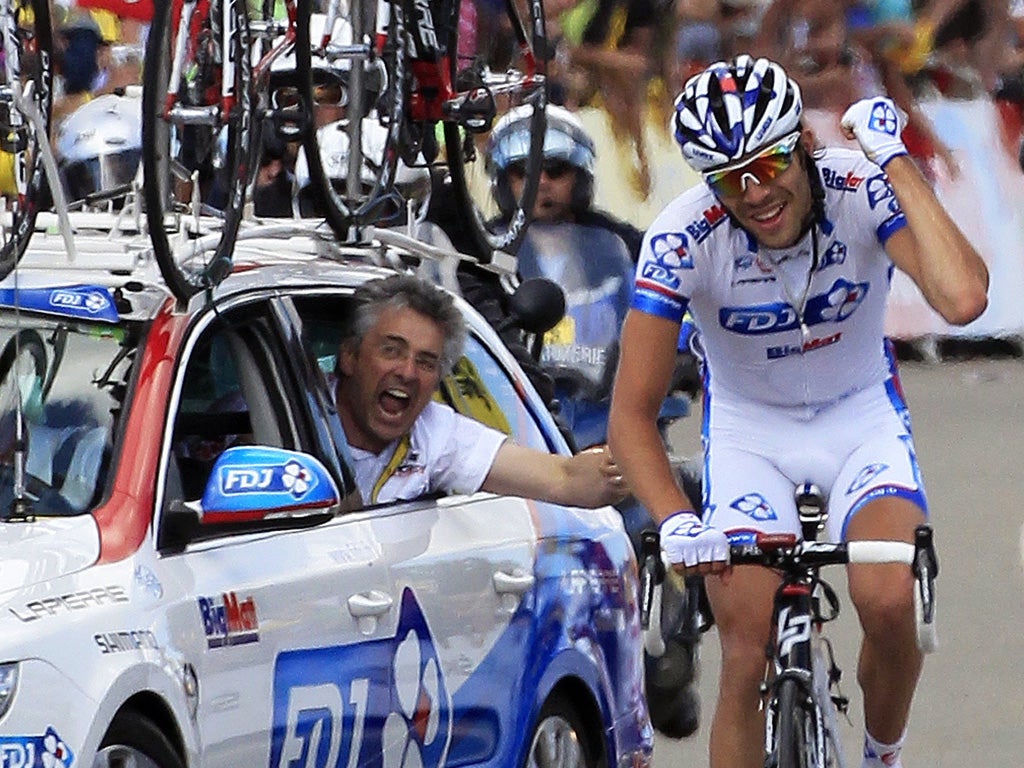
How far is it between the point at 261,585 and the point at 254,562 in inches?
3.4

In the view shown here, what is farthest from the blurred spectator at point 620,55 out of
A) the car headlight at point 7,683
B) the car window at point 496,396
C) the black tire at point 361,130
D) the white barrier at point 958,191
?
the car headlight at point 7,683

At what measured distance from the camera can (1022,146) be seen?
19.2m

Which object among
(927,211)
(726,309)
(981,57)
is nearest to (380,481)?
(726,309)

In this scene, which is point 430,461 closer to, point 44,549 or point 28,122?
point 28,122

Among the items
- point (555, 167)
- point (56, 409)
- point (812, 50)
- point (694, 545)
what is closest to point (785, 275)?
point (694, 545)

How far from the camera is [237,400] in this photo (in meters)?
6.70

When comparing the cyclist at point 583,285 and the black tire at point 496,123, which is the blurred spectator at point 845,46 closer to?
the cyclist at point 583,285

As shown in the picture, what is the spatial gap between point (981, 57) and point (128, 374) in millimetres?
13554

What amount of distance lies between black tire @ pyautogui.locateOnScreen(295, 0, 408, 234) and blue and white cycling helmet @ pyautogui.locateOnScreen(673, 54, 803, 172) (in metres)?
1.61

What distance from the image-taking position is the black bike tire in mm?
6188

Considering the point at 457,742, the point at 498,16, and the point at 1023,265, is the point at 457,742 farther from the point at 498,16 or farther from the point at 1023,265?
the point at 1023,265

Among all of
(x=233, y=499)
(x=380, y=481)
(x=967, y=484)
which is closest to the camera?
(x=233, y=499)

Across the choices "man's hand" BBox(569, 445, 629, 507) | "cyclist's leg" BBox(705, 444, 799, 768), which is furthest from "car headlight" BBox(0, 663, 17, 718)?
"man's hand" BBox(569, 445, 629, 507)

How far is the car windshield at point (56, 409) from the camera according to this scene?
595 cm
